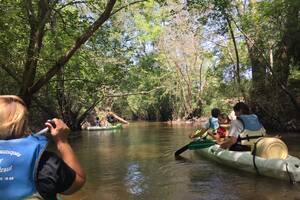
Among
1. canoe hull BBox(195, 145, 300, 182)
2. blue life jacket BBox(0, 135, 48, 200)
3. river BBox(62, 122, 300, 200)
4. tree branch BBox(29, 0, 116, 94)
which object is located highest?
tree branch BBox(29, 0, 116, 94)

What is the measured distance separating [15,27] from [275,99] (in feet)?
46.0

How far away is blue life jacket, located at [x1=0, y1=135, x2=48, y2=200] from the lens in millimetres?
2182

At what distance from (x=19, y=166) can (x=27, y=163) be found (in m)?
0.04

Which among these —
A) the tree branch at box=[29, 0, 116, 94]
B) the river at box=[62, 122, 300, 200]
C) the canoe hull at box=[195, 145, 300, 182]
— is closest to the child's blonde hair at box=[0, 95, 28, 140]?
the river at box=[62, 122, 300, 200]

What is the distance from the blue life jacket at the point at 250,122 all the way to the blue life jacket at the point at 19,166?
7.70 metres

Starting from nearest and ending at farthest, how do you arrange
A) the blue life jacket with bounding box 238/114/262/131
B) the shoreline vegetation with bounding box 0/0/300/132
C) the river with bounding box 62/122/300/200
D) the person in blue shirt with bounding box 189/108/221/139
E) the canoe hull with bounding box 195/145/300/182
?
the river with bounding box 62/122/300/200 < the canoe hull with bounding box 195/145/300/182 < the blue life jacket with bounding box 238/114/262/131 < the shoreline vegetation with bounding box 0/0/300/132 < the person in blue shirt with bounding box 189/108/221/139

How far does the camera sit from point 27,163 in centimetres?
219

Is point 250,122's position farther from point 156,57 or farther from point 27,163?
point 156,57

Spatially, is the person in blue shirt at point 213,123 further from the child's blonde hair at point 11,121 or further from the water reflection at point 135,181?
the child's blonde hair at point 11,121

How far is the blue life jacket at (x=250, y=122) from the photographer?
9562mm

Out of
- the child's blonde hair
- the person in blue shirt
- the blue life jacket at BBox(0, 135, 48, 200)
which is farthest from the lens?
the person in blue shirt

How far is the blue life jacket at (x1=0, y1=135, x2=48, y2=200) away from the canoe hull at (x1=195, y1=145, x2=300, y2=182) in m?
6.82

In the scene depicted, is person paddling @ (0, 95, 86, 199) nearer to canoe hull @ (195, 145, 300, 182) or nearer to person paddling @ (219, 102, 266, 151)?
canoe hull @ (195, 145, 300, 182)

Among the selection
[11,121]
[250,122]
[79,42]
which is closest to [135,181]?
[250,122]
